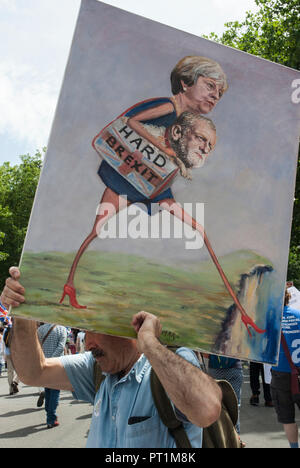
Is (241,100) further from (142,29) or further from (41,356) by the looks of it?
(41,356)

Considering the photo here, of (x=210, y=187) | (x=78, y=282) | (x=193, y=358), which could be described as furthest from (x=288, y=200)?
(x=78, y=282)

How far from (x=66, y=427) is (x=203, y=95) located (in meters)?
7.12

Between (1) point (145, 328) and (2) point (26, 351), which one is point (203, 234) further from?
(2) point (26, 351)

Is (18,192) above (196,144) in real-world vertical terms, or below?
above

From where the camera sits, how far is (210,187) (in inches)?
88.7

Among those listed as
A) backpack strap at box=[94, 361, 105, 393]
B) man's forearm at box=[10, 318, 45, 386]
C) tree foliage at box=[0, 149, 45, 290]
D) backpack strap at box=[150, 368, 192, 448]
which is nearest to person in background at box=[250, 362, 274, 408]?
backpack strap at box=[94, 361, 105, 393]

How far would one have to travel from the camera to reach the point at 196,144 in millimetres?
2285

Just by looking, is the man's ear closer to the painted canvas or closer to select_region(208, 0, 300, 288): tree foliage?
the painted canvas

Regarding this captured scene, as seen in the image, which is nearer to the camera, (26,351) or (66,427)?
(26,351)

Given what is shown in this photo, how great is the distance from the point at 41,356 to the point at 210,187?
115 centimetres

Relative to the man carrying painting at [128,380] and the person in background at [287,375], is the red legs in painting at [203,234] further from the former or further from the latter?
the person in background at [287,375]

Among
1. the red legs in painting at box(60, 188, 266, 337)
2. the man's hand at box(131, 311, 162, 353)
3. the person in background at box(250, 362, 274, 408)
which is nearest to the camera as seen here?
the man's hand at box(131, 311, 162, 353)

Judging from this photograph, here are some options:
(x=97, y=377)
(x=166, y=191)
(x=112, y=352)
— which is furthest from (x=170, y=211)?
(x=97, y=377)

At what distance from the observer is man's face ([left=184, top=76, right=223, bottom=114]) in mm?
2320
